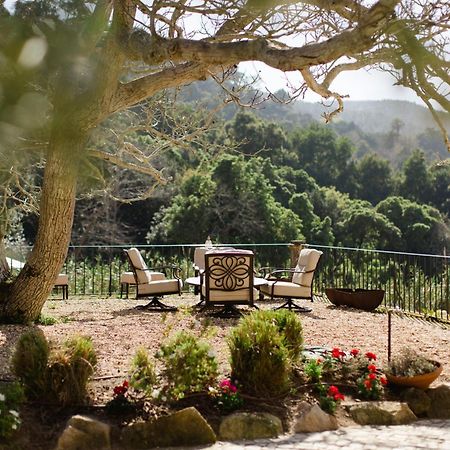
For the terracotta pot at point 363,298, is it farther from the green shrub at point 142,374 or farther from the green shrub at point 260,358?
the green shrub at point 142,374

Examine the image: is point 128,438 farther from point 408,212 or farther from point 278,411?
point 408,212

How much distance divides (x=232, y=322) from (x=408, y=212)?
59.0 feet

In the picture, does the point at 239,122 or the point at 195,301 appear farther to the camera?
the point at 239,122

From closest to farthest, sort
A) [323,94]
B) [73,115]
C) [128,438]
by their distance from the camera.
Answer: [128,438] < [73,115] < [323,94]

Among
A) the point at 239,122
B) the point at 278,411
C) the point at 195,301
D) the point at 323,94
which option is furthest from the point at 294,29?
the point at 239,122

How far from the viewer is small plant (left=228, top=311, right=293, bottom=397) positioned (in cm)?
434

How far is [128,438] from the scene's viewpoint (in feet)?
12.6

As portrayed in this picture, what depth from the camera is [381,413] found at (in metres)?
4.34

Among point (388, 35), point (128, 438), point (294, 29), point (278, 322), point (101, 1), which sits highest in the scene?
point (101, 1)

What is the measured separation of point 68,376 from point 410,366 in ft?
7.77

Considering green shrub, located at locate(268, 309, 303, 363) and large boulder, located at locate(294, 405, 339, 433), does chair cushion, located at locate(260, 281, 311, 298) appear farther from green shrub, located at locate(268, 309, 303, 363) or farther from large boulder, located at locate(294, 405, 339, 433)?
large boulder, located at locate(294, 405, 339, 433)

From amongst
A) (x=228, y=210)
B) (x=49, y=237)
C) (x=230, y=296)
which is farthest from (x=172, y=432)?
(x=228, y=210)

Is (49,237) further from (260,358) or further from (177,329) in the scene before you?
(260,358)

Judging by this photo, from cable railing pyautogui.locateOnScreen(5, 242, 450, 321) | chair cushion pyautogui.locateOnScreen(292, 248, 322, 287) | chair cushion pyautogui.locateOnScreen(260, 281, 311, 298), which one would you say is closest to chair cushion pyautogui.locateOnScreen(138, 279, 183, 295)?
chair cushion pyautogui.locateOnScreen(260, 281, 311, 298)
